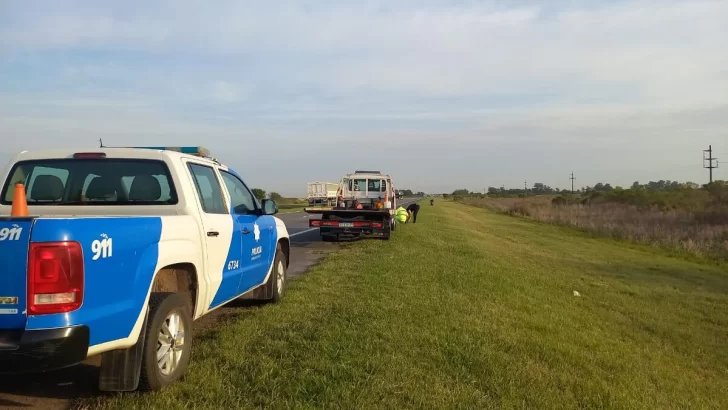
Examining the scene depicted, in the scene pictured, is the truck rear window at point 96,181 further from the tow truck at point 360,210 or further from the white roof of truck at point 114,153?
the tow truck at point 360,210

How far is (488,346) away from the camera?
5906 millimetres

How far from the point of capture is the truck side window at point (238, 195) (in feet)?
20.9

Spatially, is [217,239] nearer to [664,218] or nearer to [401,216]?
[401,216]

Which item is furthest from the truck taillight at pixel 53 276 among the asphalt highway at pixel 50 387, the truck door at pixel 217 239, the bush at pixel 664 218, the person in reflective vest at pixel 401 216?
the bush at pixel 664 218

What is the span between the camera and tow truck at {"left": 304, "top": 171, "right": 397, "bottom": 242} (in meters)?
16.5

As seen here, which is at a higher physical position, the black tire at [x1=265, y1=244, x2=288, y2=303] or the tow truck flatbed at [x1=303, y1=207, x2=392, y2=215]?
the tow truck flatbed at [x1=303, y1=207, x2=392, y2=215]

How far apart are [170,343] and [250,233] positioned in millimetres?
2042

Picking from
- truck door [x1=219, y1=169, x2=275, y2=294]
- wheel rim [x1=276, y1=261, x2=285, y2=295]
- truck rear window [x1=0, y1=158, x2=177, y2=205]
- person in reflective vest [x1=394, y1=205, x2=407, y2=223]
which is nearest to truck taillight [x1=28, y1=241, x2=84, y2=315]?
truck rear window [x1=0, y1=158, x2=177, y2=205]

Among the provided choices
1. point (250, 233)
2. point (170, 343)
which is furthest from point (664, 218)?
point (170, 343)

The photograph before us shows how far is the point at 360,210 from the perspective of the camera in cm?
1639

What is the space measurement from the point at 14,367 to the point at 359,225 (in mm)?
13261

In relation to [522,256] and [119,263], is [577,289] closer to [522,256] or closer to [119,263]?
[522,256]

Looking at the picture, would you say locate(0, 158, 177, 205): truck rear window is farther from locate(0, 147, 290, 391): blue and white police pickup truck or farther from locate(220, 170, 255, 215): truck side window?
locate(220, 170, 255, 215): truck side window

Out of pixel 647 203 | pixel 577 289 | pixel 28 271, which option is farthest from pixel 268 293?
pixel 647 203
